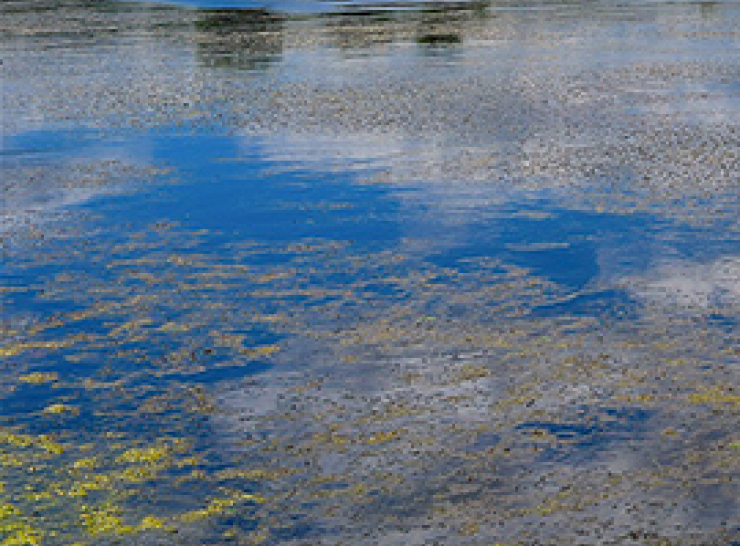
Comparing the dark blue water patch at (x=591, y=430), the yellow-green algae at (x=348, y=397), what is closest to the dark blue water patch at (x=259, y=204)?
the yellow-green algae at (x=348, y=397)

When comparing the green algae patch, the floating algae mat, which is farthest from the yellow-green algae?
the green algae patch

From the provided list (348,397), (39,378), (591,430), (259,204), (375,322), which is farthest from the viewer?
(259,204)

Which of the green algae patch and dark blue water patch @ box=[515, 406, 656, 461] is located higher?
dark blue water patch @ box=[515, 406, 656, 461]

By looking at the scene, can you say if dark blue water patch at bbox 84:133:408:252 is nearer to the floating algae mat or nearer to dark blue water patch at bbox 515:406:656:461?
the floating algae mat

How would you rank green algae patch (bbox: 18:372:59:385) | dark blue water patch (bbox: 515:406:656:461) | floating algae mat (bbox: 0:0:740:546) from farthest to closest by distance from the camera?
green algae patch (bbox: 18:372:59:385)
dark blue water patch (bbox: 515:406:656:461)
floating algae mat (bbox: 0:0:740:546)

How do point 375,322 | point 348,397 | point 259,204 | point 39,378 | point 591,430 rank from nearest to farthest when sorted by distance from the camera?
point 591,430 → point 348,397 → point 39,378 → point 375,322 → point 259,204

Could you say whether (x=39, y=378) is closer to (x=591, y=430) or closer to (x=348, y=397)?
(x=348, y=397)

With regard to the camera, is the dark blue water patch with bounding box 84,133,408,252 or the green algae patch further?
the dark blue water patch with bounding box 84,133,408,252

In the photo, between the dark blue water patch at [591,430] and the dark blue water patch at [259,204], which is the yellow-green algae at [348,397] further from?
the dark blue water patch at [259,204]

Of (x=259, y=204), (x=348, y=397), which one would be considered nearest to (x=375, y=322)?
(x=348, y=397)

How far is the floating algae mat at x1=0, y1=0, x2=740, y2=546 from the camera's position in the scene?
5.62 metres

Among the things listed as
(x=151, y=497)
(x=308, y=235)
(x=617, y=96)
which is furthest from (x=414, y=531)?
(x=617, y=96)

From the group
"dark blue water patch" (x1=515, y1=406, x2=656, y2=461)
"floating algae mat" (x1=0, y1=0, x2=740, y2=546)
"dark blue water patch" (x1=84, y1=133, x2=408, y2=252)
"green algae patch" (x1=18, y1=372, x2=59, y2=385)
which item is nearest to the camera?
"floating algae mat" (x1=0, y1=0, x2=740, y2=546)

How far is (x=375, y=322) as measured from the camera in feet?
26.6
